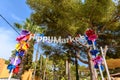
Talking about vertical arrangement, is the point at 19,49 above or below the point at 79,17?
below

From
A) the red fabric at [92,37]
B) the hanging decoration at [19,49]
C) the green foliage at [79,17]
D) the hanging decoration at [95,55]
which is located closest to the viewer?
the hanging decoration at [19,49]

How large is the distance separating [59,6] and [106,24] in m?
3.20

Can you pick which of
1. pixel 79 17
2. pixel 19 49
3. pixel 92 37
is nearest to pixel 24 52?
pixel 19 49

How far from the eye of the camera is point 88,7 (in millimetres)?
12742

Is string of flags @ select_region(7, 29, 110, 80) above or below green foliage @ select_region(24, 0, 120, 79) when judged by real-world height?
below

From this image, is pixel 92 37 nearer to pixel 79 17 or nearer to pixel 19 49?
pixel 19 49

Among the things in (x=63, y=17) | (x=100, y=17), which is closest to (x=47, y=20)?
(x=63, y=17)

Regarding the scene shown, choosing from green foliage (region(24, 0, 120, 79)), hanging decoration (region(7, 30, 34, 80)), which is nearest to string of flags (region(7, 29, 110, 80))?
hanging decoration (region(7, 30, 34, 80))

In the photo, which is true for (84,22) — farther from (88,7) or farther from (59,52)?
(59,52)

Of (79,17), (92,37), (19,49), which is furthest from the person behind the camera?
(79,17)

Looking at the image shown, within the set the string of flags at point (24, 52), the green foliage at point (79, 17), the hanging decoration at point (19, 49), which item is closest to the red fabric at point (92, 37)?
the string of flags at point (24, 52)

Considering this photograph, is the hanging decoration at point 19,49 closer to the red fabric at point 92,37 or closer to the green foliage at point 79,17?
the red fabric at point 92,37

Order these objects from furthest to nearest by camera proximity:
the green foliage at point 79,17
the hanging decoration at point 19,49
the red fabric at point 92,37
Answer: the green foliage at point 79,17, the red fabric at point 92,37, the hanging decoration at point 19,49

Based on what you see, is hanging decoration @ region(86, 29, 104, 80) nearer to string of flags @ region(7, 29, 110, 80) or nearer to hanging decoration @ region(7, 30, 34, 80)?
string of flags @ region(7, 29, 110, 80)
